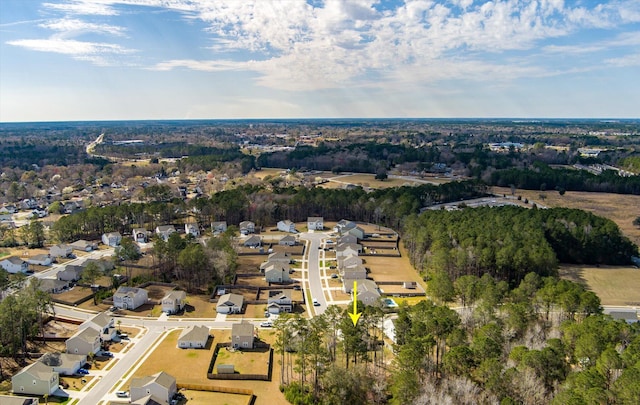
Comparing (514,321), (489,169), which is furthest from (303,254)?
(489,169)

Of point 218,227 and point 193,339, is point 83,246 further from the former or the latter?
point 193,339

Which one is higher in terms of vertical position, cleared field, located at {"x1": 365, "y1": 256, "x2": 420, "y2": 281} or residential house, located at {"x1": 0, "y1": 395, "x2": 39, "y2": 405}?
residential house, located at {"x1": 0, "y1": 395, "x2": 39, "y2": 405}

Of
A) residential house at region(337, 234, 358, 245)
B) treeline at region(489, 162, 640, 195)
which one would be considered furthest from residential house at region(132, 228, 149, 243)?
treeline at region(489, 162, 640, 195)

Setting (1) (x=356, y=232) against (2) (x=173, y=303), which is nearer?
(2) (x=173, y=303)

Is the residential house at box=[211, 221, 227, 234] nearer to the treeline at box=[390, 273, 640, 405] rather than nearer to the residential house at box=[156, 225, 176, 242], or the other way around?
the residential house at box=[156, 225, 176, 242]

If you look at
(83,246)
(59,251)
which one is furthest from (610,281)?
(59,251)

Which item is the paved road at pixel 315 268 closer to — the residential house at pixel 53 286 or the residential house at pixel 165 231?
the residential house at pixel 165 231

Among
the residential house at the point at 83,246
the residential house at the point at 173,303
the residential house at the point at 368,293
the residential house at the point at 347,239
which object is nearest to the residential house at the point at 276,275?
the residential house at the point at 368,293
